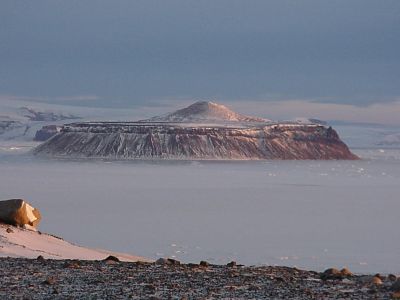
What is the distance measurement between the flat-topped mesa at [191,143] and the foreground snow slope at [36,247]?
392ft

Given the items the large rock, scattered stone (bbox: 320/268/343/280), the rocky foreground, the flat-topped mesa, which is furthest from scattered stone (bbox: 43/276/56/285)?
the flat-topped mesa

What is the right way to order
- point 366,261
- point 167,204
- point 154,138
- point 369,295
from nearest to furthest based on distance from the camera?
point 369,295, point 366,261, point 167,204, point 154,138

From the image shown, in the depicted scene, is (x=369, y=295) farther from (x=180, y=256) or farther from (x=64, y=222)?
(x=64, y=222)

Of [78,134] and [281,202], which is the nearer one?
[281,202]

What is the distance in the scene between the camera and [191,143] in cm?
15375

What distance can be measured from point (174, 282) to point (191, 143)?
462 feet

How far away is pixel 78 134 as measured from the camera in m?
161

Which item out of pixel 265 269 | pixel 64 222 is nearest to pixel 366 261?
pixel 265 269

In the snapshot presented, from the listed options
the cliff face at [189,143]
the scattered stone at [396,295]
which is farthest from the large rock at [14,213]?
the cliff face at [189,143]

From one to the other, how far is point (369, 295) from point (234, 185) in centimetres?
4615

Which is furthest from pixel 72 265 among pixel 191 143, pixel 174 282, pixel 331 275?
pixel 191 143

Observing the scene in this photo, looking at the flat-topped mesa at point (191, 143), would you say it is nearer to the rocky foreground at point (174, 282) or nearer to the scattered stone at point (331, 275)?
the rocky foreground at point (174, 282)

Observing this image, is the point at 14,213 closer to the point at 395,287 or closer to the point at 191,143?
the point at 395,287

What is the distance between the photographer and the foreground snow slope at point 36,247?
17.9 m
